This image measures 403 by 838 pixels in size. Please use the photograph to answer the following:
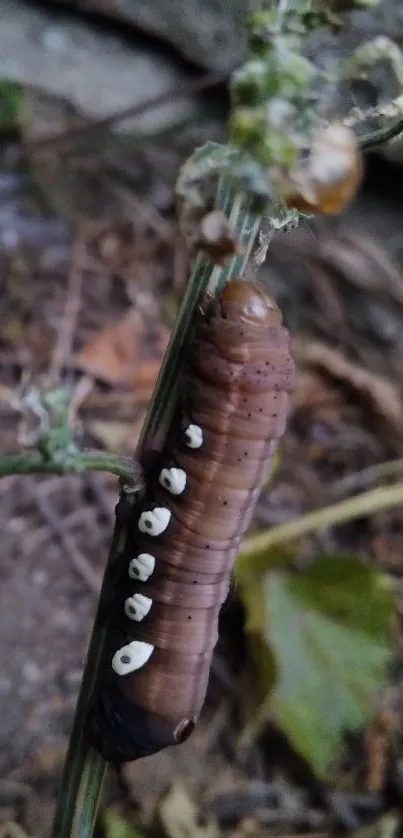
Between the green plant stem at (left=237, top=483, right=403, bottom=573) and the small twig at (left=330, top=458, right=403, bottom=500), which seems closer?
the green plant stem at (left=237, top=483, right=403, bottom=573)

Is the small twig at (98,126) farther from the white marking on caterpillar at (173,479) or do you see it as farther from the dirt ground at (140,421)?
the white marking on caterpillar at (173,479)

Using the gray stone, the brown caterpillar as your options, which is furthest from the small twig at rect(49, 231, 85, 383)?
the brown caterpillar

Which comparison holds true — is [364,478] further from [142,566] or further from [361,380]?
[142,566]

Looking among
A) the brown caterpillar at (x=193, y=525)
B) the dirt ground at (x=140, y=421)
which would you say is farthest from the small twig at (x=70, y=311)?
the brown caterpillar at (x=193, y=525)

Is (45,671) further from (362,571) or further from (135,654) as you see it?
(135,654)

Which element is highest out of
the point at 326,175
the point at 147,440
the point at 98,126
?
the point at 326,175

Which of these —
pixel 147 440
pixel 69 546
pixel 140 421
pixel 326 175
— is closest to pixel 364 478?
pixel 140 421

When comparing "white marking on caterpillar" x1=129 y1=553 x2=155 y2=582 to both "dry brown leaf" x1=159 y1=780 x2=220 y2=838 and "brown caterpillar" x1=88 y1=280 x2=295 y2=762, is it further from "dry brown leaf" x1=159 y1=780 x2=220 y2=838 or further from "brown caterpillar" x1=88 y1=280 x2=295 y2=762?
"dry brown leaf" x1=159 y1=780 x2=220 y2=838
